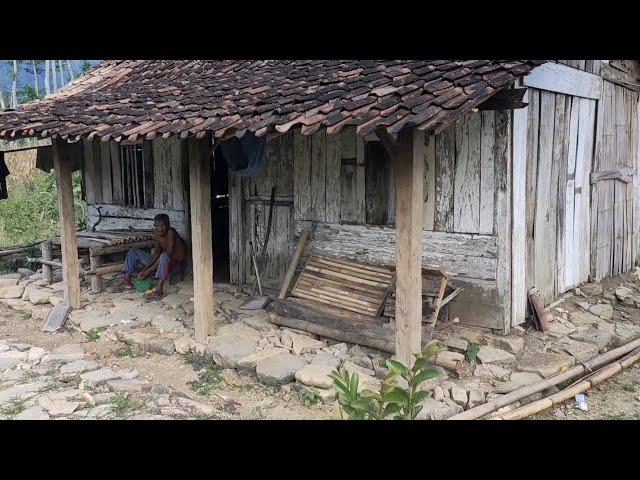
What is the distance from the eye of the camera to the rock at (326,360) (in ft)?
19.6

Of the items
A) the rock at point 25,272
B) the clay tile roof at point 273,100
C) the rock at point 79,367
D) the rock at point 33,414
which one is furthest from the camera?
the rock at point 25,272

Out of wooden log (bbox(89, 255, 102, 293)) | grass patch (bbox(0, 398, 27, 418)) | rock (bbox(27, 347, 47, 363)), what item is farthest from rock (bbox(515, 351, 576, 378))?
wooden log (bbox(89, 255, 102, 293))

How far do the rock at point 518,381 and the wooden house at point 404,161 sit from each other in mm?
860

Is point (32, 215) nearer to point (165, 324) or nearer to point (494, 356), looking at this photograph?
point (165, 324)

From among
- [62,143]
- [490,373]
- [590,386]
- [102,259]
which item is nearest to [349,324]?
[490,373]

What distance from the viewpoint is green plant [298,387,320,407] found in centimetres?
539

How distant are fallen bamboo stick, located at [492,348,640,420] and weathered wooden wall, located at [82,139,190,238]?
6.24 metres

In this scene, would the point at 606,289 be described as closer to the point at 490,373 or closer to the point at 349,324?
the point at 490,373

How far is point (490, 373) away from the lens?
18.9 feet

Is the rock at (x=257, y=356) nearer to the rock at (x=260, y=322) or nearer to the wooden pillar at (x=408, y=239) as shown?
the rock at (x=260, y=322)

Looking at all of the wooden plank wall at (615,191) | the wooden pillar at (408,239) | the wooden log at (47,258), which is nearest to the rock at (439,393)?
the wooden pillar at (408,239)

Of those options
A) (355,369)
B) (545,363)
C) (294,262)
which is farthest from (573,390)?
(294,262)

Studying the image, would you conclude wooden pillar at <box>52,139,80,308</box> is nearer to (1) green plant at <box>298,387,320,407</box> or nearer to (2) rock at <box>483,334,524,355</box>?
(1) green plant at <box>298,387,320,407</box>

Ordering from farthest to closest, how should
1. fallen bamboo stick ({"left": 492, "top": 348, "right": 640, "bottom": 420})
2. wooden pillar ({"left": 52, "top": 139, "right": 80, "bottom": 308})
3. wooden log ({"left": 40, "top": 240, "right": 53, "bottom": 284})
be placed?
wooden log ({"left": 40, "top": 240, "right": 53, "bottom": 284})
wooden pillar ({"left": 52, "top": 139, "right": 80, "bottom": 308})
fallen bamboo stick ({"left": 492, "top": 348, "right": 640, "bottom": 420})
